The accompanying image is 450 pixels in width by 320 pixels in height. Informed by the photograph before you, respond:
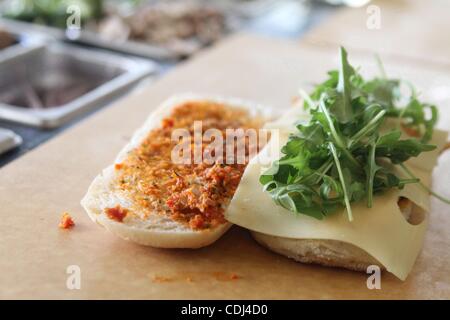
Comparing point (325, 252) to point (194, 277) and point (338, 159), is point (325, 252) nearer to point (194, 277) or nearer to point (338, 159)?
point (338, 159)

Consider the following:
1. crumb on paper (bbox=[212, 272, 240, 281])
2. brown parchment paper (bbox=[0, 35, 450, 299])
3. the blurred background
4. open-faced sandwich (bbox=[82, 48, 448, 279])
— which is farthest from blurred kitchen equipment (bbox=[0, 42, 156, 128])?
crumb on paper (bbox=[212, 272, 240, 281])

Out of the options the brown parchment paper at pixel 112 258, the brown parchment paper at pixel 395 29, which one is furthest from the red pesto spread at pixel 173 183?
the brown parchment paper at pixel 395 29

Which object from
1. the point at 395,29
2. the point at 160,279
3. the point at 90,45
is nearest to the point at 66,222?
the point at 160,279

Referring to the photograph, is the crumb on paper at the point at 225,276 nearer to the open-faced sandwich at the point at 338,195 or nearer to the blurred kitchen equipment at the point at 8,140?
the open-faced sandwich at the point at 338,195
